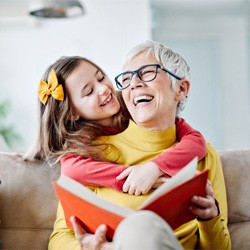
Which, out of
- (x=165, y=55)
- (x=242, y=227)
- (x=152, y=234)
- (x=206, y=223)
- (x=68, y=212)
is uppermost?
(x=165, y=55)

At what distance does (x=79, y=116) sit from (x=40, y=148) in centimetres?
19

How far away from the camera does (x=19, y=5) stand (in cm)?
522

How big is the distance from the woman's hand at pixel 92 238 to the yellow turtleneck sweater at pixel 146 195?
0.20 metres

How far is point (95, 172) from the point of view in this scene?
1.81 m

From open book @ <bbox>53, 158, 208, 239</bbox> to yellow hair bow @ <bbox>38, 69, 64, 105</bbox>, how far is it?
62 centimetres

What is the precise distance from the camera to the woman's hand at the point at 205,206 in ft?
4.98

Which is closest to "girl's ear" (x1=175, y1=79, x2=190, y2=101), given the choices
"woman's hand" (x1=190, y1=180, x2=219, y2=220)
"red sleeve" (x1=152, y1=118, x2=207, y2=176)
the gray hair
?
the gray hair

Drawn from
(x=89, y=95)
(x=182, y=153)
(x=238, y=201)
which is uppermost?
(x=89, y=95)

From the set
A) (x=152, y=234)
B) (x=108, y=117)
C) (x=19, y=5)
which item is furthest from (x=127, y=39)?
(x=152, y=234)

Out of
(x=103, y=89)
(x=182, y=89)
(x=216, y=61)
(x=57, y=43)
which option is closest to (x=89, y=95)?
(x=103, y=89)

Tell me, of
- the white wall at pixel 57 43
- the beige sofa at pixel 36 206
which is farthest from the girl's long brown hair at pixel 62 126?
the white wall at pixel 57 43

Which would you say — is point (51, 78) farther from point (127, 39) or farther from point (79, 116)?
point (127, 39)

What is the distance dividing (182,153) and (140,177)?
177 millimetres

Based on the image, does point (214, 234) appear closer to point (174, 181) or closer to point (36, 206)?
point (174, 181)
